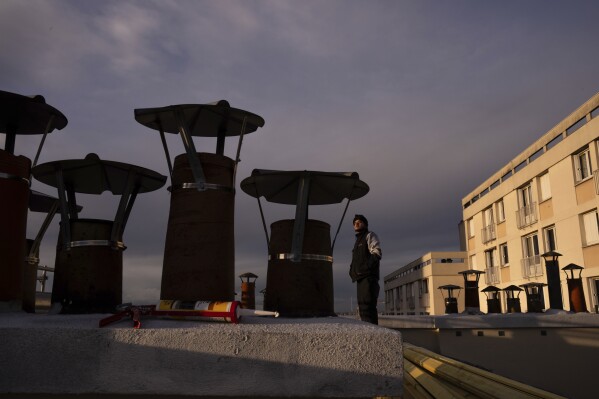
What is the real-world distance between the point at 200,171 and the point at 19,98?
7.42 feet

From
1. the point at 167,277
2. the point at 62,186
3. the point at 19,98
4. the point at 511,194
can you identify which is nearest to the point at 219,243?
the point at 167,277

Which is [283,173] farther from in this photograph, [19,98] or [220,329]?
[19,98]

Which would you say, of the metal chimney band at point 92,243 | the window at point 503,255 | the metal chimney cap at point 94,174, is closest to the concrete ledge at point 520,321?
the metal chimney cap at point 94,174

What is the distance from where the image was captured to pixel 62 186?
17.6ft

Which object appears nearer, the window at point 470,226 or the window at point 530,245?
the window at point 530,245

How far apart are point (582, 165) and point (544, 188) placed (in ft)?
12.5

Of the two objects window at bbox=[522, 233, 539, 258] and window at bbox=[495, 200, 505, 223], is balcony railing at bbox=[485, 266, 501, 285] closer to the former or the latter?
window at bbox=[495, 200, 505, 223]

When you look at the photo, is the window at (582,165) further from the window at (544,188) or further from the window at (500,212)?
the window at (500,212)

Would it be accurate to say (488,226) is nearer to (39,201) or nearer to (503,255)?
(503,255)

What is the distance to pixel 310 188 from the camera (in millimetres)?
5812

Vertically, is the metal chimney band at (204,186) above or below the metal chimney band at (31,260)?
above

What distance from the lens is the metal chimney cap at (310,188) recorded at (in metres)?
5.56

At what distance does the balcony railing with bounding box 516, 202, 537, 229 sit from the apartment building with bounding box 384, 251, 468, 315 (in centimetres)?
928

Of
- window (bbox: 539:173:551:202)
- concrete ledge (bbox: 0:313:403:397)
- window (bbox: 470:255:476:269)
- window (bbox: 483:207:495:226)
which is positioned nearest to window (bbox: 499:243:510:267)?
window (bbox: 483:207:495:226)
